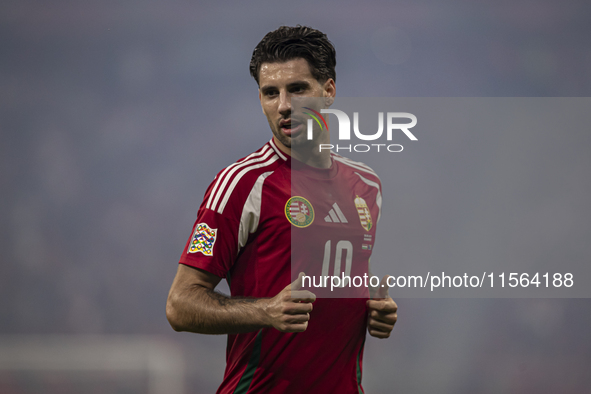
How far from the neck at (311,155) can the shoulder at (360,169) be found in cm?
4

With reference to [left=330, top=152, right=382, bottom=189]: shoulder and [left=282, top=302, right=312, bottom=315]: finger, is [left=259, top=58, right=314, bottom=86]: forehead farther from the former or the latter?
[left=282, top=302, right=312, bottom=315]: finger

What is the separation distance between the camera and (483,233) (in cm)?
125

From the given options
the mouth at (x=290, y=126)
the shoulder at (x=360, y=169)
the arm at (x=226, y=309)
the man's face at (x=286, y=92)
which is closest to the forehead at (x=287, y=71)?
the man's face at (x=286, y=92)

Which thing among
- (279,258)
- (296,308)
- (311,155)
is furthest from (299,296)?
(311,155)

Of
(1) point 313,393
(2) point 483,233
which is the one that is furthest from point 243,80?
(1) point 313,393

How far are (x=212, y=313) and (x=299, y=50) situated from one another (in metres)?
0.66

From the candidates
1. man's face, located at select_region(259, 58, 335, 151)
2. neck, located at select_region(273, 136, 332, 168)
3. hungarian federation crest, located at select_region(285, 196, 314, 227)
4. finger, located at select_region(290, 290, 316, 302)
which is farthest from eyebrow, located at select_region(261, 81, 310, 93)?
finger, located at select_region(290, 290, 316, 302)

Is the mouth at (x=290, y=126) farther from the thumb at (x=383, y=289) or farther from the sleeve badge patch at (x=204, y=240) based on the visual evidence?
the thumb at (x=383, y=289)

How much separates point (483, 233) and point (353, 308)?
1.40 ft

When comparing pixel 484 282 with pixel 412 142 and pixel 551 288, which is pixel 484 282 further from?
pixel 412 142

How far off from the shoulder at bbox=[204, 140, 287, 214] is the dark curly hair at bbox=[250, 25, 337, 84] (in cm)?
25

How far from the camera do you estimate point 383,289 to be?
3.82ft

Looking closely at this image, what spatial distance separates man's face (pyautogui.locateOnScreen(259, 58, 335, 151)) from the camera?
1.12 m

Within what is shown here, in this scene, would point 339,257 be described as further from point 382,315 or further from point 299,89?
point 299,89
